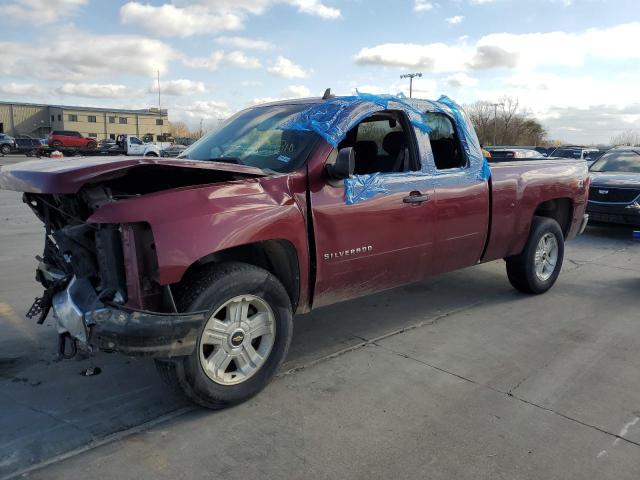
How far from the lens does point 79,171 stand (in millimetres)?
2826

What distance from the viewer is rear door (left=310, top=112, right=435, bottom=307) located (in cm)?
380

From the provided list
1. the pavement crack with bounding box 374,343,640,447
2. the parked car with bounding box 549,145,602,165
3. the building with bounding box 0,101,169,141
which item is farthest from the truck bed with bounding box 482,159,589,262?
the building with bounding box 0,101,169,141

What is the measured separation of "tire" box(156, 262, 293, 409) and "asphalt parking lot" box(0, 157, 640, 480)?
0.18 m

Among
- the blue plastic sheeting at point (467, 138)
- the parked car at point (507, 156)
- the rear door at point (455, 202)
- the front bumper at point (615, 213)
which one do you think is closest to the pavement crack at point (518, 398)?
the rear door at point (455, 202)

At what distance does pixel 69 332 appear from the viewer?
314cm

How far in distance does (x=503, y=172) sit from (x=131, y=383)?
12.8 ft

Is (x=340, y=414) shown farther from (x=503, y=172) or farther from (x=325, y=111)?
(x=503, y=172)

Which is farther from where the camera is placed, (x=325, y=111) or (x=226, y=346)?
(x=325, y=111)

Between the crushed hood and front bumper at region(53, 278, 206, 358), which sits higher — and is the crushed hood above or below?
above

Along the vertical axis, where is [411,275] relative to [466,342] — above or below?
above

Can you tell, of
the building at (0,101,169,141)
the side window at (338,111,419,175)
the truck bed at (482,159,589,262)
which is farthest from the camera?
the building at (0,101,169,141)

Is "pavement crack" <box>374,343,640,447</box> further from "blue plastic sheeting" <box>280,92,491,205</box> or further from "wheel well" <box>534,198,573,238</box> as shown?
"wheel well" <box>534,198,573,238</box>

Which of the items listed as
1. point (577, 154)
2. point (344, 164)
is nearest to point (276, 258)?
point (344, 164)

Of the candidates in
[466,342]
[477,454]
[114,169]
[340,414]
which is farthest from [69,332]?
[466,342]
